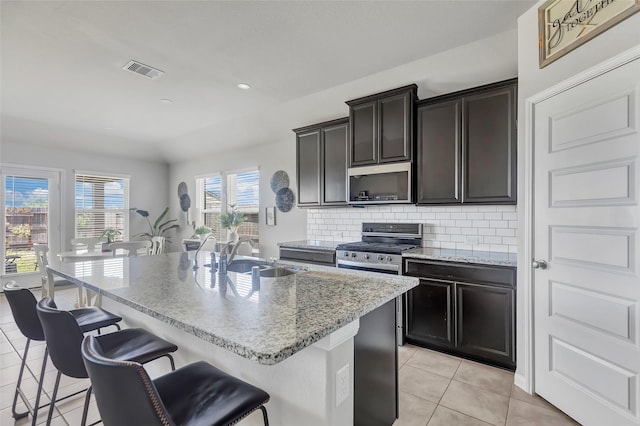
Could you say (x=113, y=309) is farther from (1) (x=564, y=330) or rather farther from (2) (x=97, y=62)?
(1) (x=564, y=330)

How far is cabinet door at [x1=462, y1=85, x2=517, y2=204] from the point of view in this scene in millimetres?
2684

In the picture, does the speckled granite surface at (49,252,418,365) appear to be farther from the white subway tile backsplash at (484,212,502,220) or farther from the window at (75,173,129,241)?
the window at (75,173,129,241)

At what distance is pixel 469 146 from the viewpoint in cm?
289

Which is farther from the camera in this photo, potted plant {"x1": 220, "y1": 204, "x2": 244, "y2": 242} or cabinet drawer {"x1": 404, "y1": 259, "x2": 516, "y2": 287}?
potted plant {"x1": 220, "y1": 204, "x2": 244, "y2": 242}

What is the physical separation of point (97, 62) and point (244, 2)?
1.80m

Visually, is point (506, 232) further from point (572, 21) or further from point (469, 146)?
point (572, 21)

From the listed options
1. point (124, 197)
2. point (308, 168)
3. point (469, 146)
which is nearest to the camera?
point (469, 146)

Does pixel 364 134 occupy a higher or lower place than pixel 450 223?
higher

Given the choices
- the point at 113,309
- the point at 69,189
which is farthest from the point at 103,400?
the point at 69,189

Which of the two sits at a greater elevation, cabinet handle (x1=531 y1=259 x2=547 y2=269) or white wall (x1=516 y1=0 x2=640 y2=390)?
white wall (x1=516 y1=0 x2=640 y2=390)

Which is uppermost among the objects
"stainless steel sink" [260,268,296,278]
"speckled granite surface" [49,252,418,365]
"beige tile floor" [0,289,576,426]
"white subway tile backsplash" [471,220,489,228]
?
"white subway tile backsplash" [471,220,489,228]

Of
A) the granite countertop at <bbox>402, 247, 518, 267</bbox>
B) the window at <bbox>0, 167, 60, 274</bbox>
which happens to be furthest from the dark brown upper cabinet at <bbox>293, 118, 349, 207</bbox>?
the window at <bbox>0, 167, 60, 274</bbox>

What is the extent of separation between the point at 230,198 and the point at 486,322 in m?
4.70

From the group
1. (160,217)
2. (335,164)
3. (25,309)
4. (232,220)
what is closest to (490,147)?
(335,164)
